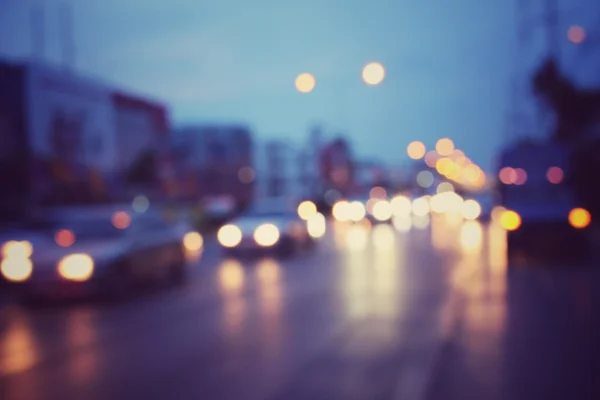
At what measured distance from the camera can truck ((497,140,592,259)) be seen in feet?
77.1

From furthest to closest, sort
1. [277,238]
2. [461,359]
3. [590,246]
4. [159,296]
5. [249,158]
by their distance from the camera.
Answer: [249,158]
[590,246]
[277,238]
[159,296]
[461,359]

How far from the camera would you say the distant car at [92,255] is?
1565 cm

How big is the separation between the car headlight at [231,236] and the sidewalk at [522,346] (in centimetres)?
970

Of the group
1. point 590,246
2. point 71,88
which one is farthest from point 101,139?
point 590,246

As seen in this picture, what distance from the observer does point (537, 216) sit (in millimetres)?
23688

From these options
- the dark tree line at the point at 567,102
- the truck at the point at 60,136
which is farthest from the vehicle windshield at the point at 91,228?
the dark tree line at the point at 567,102

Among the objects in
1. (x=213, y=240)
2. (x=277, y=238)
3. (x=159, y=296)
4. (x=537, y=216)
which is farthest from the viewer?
(x=213, y=240)

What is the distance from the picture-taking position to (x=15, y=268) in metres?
16.9

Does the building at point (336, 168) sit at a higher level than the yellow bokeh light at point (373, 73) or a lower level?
lower

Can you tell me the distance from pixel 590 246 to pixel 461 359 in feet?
67.1

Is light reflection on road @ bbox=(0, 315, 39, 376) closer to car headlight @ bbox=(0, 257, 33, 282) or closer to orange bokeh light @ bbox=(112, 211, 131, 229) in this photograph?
car headlight @ bbox=(0, 257, 33, 282)

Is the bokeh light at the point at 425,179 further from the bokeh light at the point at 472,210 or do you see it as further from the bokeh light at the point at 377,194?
the bokeh light at the point at 472,210

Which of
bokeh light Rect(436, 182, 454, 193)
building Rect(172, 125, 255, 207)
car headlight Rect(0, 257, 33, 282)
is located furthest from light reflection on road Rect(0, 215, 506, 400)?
bokeh light Rect(436, 182, 454, 193)

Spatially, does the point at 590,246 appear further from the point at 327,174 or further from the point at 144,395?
the point at 327,174
